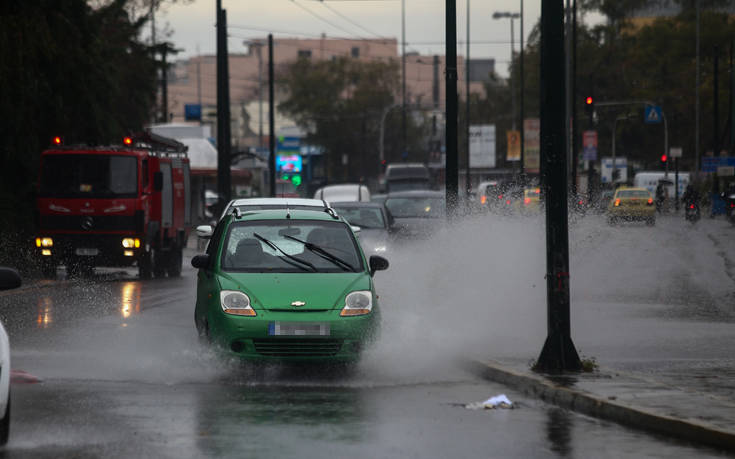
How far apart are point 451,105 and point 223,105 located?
15.4m

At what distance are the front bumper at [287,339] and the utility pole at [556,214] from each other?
1.75 m

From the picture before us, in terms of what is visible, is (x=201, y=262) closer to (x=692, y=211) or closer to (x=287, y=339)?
(x=287, y=339)

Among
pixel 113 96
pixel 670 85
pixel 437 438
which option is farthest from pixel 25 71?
pixel 670 85

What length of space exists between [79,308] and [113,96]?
15.6 m

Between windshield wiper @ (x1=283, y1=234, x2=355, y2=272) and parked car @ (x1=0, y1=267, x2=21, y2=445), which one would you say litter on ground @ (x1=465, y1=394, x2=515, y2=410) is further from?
parked car @ (x1=0, y1=267, x2=21, y2=445)

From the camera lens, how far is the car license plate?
12.2 metres

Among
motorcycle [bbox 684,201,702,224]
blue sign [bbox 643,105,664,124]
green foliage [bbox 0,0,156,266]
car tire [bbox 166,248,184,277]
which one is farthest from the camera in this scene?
blue sign [bbox 643,105,664,124]

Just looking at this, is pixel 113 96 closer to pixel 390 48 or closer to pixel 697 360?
pixel 697 360

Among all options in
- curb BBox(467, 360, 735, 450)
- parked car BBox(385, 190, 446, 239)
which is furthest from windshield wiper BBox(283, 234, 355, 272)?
parked car BBox(385, 190, 446, 239)

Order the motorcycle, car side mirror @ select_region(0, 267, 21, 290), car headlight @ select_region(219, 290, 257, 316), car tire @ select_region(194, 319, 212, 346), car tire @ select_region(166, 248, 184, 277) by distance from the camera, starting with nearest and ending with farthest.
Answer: car side mirror @ select_region(0, 267, 21, 290) < car headlight @ select_region(219, 290, 257, 316) < car tire @ select_region(194, 319, 212, 346) < car tire @ select_region(166, 248, 184, 277) < the motorcycle

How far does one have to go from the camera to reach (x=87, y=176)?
26812mm

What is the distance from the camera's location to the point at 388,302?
1975 centimetres

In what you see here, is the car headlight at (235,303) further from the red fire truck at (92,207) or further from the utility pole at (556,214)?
the red fire truck at (92,207)

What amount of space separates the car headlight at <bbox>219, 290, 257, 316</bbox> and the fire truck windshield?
1481cm
